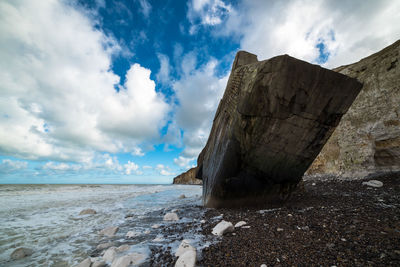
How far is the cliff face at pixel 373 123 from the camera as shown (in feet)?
21.0

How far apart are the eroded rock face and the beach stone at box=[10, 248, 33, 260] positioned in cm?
429

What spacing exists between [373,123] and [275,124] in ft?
21.9

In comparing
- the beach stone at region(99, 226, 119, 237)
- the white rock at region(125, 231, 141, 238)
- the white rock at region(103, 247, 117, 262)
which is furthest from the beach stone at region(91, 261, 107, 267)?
the beach stone at region(99, 226, 119, 237)

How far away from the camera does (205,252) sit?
2447 millimetres

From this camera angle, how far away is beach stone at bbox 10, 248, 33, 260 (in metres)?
3.03

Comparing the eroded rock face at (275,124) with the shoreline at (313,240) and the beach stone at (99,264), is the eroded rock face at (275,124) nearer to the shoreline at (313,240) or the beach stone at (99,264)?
the shoreline at (313,240)

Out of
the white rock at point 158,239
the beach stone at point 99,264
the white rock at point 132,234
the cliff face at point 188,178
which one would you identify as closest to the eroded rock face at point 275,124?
the white rock at point 158,239

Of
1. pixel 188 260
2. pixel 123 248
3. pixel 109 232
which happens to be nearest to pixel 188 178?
pixel 109 232

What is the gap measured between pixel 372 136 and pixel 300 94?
6.50 m

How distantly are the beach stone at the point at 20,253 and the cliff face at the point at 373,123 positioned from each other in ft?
35.4

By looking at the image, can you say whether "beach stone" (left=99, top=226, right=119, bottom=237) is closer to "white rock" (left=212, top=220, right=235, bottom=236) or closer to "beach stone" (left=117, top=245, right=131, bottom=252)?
"beach stone" (left=117, top=245, right=131, bottom=252)

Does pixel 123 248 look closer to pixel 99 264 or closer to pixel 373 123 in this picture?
pixel 99 264

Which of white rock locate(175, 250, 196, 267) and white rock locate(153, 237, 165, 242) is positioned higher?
white rock locate(175, 250, 196, 267)

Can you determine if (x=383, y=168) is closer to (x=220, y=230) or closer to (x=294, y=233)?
(x=294, y=233)
